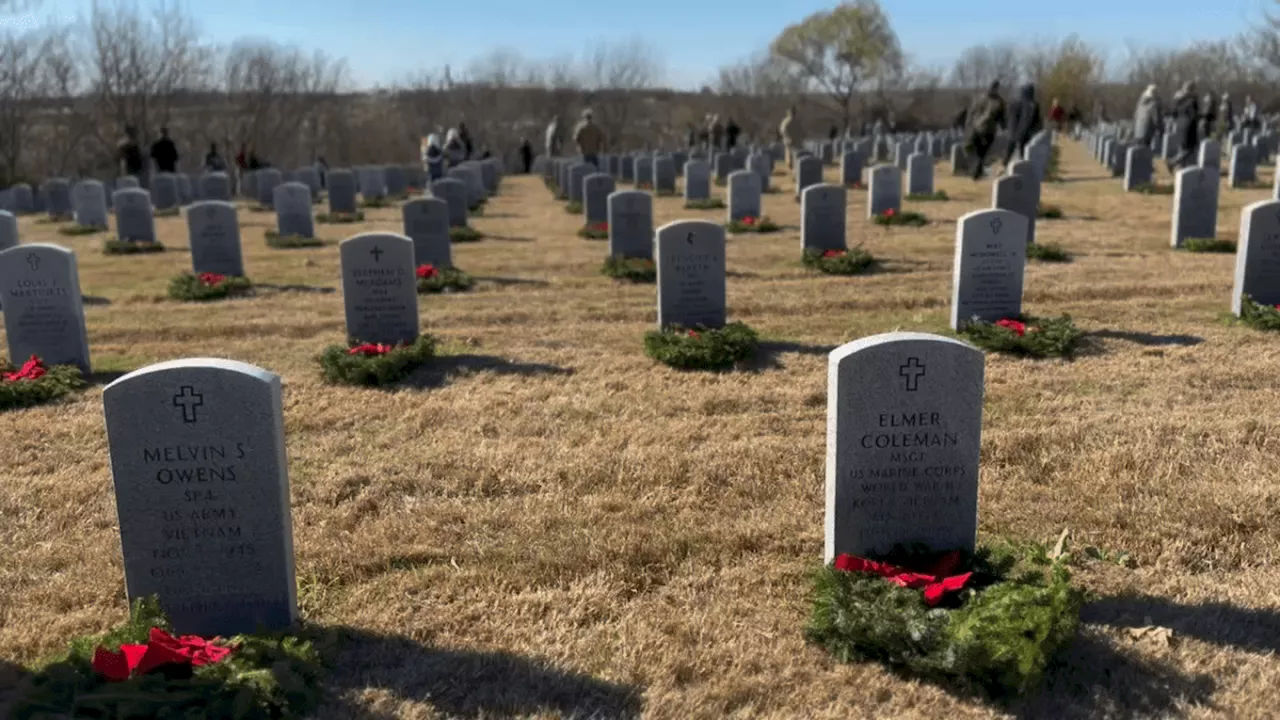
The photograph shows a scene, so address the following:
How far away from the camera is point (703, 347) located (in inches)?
348

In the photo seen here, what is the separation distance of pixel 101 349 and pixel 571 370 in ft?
16.4

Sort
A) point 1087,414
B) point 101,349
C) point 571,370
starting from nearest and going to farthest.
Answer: point 1087,414, point 571,370, point 101,349

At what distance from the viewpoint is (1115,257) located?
14234mm

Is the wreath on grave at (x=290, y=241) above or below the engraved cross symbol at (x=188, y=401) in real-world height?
below

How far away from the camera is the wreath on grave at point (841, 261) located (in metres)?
13.6

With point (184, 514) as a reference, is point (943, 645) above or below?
below

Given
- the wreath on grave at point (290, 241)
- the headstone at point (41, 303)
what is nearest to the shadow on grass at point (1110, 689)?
the headstone at point (41, 303)

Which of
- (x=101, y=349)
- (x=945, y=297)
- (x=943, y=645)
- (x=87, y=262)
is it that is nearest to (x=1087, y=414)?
(x=943, y=645)

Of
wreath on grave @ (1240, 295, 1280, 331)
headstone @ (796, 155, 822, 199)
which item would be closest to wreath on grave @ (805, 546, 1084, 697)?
wreath on grave @ (1240, 295, 1280, 331)

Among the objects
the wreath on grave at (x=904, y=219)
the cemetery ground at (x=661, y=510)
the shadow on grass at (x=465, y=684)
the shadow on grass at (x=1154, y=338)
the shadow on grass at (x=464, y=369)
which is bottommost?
the shadow on grass at (x=465, y=684)

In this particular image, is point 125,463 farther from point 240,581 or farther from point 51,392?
point 51,392

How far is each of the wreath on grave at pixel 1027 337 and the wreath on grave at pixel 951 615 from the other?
4.38 meters

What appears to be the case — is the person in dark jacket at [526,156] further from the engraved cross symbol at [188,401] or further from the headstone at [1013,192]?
the engraved cross symbol at [188,401]

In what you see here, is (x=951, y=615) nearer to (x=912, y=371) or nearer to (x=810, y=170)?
(x=912, y=371)
